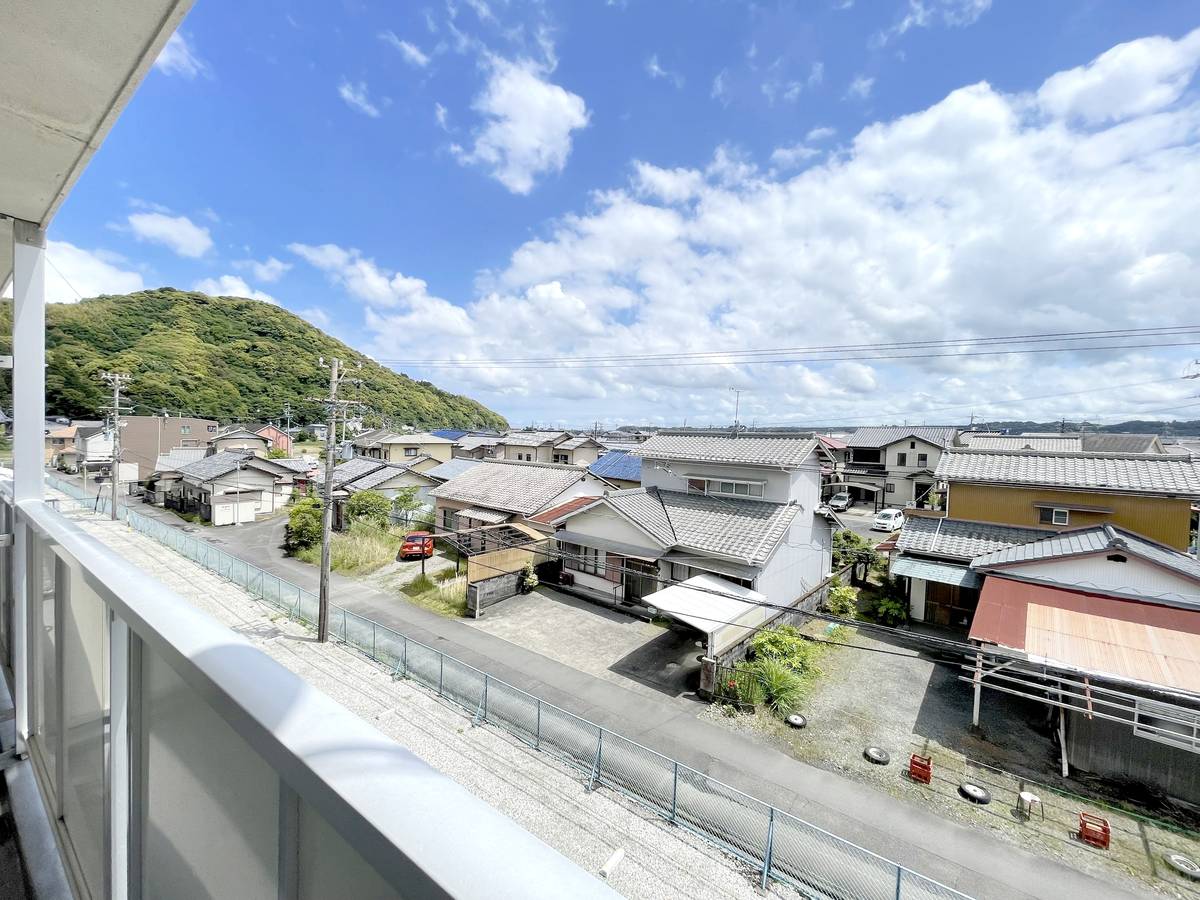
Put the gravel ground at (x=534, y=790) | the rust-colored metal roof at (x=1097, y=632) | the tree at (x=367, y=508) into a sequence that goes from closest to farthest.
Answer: the gravel ground at (x=534, y=790), the rust-colored metal roof at (x=1097, y=632), the tree at (x=367, y=508)

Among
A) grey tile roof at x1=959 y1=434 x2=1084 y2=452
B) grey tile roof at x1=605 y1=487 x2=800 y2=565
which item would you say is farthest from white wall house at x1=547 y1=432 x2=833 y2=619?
grey tile roof at x1=959 y1=434 x2=1084 y2=452

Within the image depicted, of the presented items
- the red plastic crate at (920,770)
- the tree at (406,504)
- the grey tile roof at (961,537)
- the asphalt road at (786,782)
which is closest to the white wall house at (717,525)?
the grey tile roof at (961,537)

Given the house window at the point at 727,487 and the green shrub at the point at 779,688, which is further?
the house window at the point at 727,487

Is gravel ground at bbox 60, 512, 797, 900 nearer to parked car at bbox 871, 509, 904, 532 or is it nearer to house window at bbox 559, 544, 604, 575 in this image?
house window at bbox 559, 544, 604, 575

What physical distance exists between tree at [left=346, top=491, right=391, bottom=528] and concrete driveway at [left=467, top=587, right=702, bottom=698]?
931 centimetres

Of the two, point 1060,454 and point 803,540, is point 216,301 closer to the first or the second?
point 803,540

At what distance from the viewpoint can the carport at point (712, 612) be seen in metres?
9.84

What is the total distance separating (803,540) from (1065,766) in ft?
24.3

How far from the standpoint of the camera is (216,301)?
2544 inches

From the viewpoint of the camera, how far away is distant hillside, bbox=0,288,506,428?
42.9m

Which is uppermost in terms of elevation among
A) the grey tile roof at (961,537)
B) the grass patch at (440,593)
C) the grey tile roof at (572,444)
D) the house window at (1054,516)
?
the grey tile roof at (572,444)

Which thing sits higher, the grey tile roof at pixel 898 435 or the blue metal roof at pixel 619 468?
A: the grey tile roof at pixel 898 435

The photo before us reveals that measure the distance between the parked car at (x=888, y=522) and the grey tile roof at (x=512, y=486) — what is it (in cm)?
1505

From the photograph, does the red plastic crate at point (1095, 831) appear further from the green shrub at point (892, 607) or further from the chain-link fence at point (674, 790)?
the green shrub at point (892, 607)
